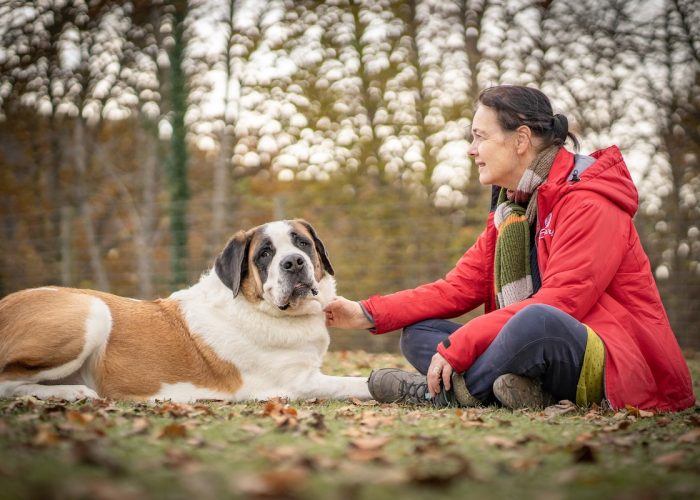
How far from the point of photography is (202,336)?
4.29 metres

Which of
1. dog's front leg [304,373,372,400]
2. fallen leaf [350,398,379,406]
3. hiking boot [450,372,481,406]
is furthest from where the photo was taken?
dog's front leg [304,373,372,400]

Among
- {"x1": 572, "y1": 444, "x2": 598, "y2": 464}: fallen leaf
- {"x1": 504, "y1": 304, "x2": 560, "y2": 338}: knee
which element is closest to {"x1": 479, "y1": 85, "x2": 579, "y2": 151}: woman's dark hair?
{"x1": 504, "y1": 304, "x2": 560, "y2": 338}: knee

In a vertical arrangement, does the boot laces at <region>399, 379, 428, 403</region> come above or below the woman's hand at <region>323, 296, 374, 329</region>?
below

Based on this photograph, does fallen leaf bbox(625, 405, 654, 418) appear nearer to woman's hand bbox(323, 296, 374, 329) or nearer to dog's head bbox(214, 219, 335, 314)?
woman's hand bbox(323, 296, 374, 329)

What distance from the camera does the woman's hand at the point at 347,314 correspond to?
170 inches

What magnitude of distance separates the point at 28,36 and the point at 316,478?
45.5ft

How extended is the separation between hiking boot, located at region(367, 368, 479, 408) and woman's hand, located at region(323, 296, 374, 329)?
42 cm

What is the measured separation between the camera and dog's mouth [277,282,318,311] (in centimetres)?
416

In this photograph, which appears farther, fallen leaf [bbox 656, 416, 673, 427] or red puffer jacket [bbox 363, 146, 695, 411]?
red puffer jacket [bbox 363, 146, 695, 411]

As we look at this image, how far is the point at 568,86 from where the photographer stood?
32.9 feet

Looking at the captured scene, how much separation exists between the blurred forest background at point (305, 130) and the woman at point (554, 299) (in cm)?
544

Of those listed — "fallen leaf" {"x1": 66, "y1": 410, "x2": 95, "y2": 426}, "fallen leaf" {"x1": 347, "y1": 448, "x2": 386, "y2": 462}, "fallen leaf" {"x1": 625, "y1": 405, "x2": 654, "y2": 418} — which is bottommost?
"fallen leaf" {"x1": 625, "y1": 405, "x2": 654, "y2": 418}

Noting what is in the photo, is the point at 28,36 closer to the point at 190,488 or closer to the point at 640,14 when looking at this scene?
the point at 640,14

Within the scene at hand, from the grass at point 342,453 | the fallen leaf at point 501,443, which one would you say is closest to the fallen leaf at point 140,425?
the grass at point 342,453
